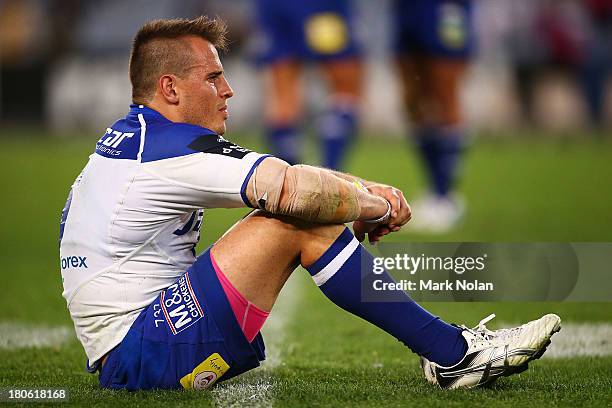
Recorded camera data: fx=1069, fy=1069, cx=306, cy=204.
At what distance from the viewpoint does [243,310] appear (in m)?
3.30

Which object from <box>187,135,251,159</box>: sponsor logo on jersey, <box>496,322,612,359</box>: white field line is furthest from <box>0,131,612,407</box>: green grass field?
<box>187,135,251,159</box>: sponsor logo on jersey

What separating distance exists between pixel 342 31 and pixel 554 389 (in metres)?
4.34

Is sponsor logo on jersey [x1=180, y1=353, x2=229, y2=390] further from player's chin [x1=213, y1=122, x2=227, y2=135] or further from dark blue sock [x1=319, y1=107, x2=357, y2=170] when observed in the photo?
dark blue sock [x1=319, y1=107, x2=357, y2=170]

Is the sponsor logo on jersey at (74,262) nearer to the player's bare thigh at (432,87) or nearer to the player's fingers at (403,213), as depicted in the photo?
the player's fingers at (403,213)

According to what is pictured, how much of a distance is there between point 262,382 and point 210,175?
88 cm

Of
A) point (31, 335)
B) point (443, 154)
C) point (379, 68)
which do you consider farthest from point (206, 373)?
point (379, 68)

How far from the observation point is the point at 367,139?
15.4m

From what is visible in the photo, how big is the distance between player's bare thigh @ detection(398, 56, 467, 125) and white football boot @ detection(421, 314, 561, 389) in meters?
4.78

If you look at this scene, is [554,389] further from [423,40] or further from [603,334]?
[423,40]

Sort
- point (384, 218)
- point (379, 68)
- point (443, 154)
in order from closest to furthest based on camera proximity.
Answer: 1. point (384, 218)
2. point (443, 154)
3. point (379, 68)

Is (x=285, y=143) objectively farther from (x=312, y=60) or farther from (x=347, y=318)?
(x=347, y=318)

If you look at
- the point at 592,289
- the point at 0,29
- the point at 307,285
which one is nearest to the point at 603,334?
the point at 592,289

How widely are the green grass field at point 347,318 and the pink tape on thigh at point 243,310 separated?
0.80 feet

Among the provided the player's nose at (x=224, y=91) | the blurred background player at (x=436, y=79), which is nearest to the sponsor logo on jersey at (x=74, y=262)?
the player's nose at (x=224, y=91)
